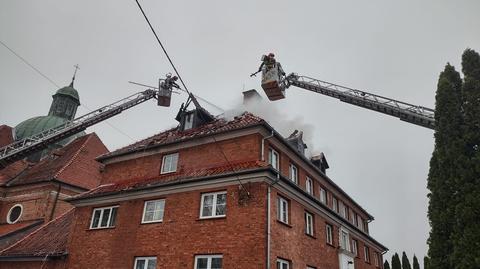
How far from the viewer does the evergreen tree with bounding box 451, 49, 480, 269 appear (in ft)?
34.3

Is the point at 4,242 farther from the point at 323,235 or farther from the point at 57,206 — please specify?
the point at 323,235

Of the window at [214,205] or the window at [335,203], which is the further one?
the window at [335,203]

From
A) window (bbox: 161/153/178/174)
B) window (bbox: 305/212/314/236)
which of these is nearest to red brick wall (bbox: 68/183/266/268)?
window (bbox: 161/153/178/174)

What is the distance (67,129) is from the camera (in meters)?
→ 25.9

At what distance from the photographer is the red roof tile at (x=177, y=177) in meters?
14.6

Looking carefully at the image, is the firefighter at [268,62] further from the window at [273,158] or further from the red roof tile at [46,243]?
the red roof tile at [46,243]

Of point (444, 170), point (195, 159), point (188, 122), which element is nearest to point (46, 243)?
point (195, 159)

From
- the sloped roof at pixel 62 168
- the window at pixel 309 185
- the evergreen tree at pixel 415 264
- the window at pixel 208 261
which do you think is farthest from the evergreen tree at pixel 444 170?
the evergreen tree at pixel 415 264

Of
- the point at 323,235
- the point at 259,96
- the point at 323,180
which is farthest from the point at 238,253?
the point at 259,96

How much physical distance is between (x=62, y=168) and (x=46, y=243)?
10.2 meters

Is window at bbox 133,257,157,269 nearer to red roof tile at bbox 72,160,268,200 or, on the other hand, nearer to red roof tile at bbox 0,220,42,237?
red roof tile at bbox 72,160,268,200

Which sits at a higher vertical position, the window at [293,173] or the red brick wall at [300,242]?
the window at [293,173]

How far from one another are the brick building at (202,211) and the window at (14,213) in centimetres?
886

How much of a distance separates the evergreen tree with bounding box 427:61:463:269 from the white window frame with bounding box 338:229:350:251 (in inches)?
354
